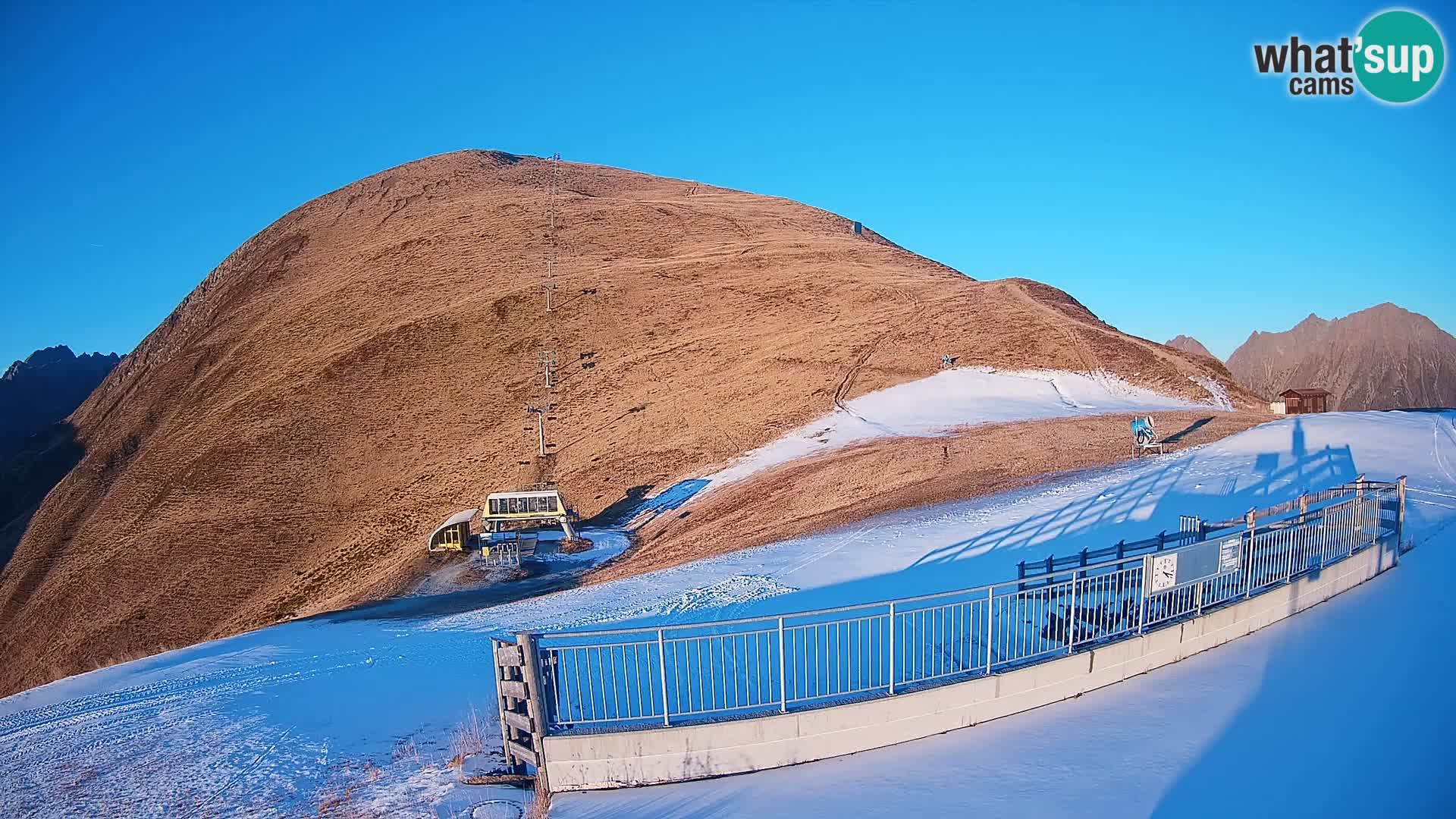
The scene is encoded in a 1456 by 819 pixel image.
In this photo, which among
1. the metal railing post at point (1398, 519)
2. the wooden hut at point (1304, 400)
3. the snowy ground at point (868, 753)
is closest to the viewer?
the snowy ground at point (868, 753)

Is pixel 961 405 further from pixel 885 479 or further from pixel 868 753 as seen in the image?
pixel 868 753

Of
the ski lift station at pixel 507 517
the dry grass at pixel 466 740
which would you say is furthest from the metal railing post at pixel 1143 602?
the ski lift station at pixel 507 517

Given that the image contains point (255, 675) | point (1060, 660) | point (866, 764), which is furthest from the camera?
point (255, 675)

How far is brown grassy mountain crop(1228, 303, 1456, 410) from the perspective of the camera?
12569 centimetres

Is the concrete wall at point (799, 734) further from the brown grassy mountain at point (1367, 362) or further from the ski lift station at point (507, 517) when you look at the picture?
the brown grassy mountain at point (1367, 362)

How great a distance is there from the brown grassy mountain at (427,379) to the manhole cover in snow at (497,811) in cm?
2169

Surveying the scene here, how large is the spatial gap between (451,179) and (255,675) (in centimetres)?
7711

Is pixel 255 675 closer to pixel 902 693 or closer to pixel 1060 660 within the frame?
pixel 902 693

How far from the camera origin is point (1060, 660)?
8.30m

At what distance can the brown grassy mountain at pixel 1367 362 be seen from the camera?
12569cm

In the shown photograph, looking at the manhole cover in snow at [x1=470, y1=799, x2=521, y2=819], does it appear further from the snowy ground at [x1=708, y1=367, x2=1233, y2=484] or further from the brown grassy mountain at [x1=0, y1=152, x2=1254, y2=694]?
the snowy ground at [x1=708, y1=367, x2=1233, y2=484]

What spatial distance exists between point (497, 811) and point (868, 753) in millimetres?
3642

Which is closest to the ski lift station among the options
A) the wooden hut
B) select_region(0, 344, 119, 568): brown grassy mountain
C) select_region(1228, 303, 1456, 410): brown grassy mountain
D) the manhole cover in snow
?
the manhole cover in snow

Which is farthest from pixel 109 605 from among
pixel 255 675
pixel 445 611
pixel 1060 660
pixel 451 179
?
pixel 451 179
